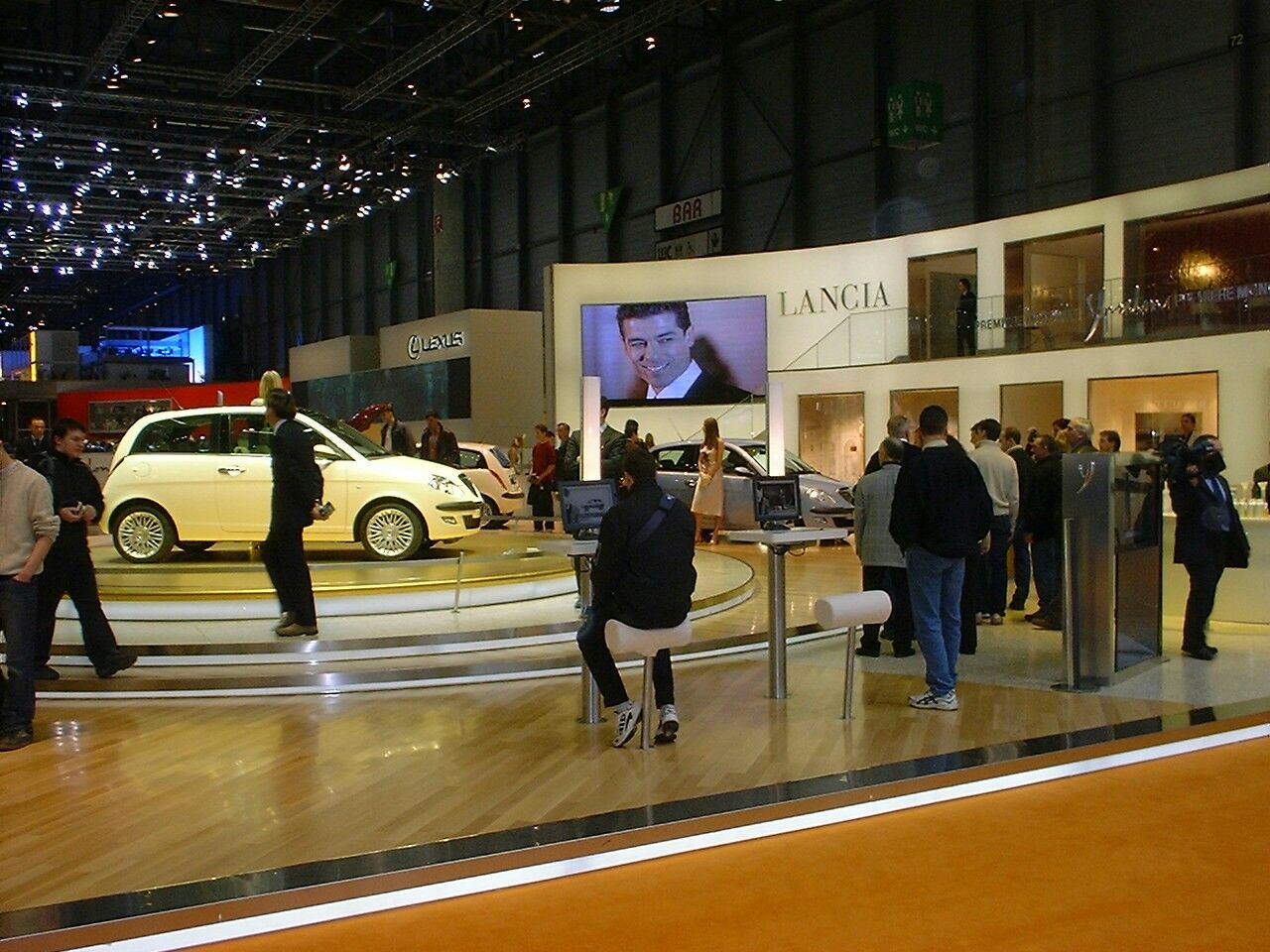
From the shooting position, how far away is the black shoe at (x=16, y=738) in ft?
18.1

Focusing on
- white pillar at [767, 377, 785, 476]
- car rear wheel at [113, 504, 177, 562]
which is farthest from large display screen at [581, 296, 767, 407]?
white pillar at [767, 377, 785, 476]

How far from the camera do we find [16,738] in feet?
18.3

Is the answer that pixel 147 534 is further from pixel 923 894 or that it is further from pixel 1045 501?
pixel 923 894

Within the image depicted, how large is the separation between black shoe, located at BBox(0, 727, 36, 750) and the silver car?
376 inches

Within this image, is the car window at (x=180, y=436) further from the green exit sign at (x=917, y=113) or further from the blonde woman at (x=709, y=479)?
the green exit sign at (x=917, y=113)

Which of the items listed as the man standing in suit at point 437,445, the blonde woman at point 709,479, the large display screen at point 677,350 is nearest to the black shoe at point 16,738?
the man standing in suit at point 437,445

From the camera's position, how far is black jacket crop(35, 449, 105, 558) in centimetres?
634

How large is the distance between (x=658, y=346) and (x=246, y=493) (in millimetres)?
11670

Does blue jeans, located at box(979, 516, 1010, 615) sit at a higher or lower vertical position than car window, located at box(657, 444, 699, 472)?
lower

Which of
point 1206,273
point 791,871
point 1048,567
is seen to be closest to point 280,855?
point 791,871

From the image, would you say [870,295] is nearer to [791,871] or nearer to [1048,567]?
[1048,567]

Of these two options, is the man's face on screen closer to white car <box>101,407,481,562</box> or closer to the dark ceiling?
the dark ceiling

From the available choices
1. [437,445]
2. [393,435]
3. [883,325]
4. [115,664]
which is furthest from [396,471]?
[883,325]

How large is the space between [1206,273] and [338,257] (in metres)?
31.3
